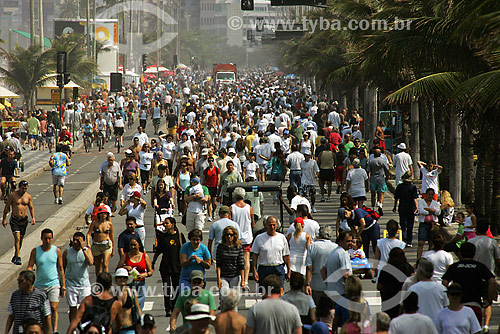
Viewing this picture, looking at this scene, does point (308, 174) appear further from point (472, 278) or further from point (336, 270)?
point (472, 278)

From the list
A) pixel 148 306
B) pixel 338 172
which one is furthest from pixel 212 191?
pixel 148 306

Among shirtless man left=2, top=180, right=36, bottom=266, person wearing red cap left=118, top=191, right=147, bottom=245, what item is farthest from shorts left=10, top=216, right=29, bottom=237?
person wearing red cap left=118, top=191, right=147, bottom=245

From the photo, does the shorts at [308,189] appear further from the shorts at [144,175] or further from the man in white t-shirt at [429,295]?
the man in white t-shirt at [429,295]

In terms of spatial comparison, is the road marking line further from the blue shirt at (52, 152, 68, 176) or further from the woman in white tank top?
the blue shirt at (52, 152, 68, 176)

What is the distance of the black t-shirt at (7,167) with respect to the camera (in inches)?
945

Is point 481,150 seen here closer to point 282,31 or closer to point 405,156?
point 405,156

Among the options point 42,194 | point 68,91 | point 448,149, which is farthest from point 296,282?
point 68,91

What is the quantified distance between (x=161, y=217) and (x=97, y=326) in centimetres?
733

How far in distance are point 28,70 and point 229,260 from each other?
38598 mm

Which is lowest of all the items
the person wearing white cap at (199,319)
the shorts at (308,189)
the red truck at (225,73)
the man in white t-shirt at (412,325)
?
the man in white t-shirt at (412,325)

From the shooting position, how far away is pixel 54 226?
21391mm

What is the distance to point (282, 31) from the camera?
183 ft

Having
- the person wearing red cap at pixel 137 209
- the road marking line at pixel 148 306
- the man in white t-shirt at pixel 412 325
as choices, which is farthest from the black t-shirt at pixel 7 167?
the man in white t-shirt at pixel 412 325

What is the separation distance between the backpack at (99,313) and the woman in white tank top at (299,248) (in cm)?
406
